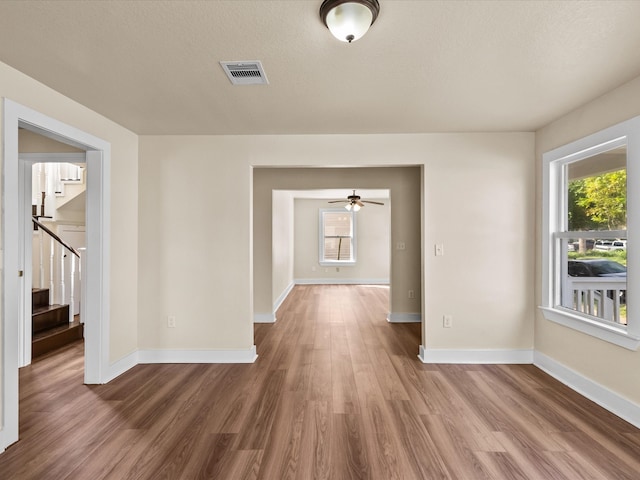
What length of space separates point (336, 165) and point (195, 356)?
255 cm

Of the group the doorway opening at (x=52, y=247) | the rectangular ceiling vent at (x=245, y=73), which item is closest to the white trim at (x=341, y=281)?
the doorway opening at (x=52, y=247)

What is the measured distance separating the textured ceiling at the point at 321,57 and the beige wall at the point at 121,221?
0.19 metres

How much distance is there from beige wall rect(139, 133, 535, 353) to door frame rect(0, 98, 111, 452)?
0.53 meters

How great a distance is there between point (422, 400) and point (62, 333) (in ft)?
13.8

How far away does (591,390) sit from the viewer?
2596 mm

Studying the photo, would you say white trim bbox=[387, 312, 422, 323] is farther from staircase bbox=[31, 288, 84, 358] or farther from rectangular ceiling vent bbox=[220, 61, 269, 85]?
staircase bbox=[31, 288, 84, 358]

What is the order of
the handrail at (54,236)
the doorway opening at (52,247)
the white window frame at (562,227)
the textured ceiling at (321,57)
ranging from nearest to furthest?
the textured ceiling at (321,57), the white window frame at (562,227), the doorway opening at (52,247), the handrail at (54,236)

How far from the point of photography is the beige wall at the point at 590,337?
7.49 ft

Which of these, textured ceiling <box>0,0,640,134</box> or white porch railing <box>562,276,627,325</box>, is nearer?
textured ceiling <box>0,0,640,134</box>

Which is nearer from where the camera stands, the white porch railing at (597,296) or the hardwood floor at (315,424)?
the hardwood floor at (315,424)

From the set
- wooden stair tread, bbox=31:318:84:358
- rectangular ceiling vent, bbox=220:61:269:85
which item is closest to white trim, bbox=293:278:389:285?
wooden stair tread, bbox=31:318:84:358

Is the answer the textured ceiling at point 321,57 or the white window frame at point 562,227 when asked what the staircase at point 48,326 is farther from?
the white window frame at point 562,227

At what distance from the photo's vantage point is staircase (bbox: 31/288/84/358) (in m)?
3.66

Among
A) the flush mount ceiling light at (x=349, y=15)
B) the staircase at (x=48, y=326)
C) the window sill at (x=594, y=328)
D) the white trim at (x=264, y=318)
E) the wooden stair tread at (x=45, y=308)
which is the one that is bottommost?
the white trim at (x=264, y=318)
